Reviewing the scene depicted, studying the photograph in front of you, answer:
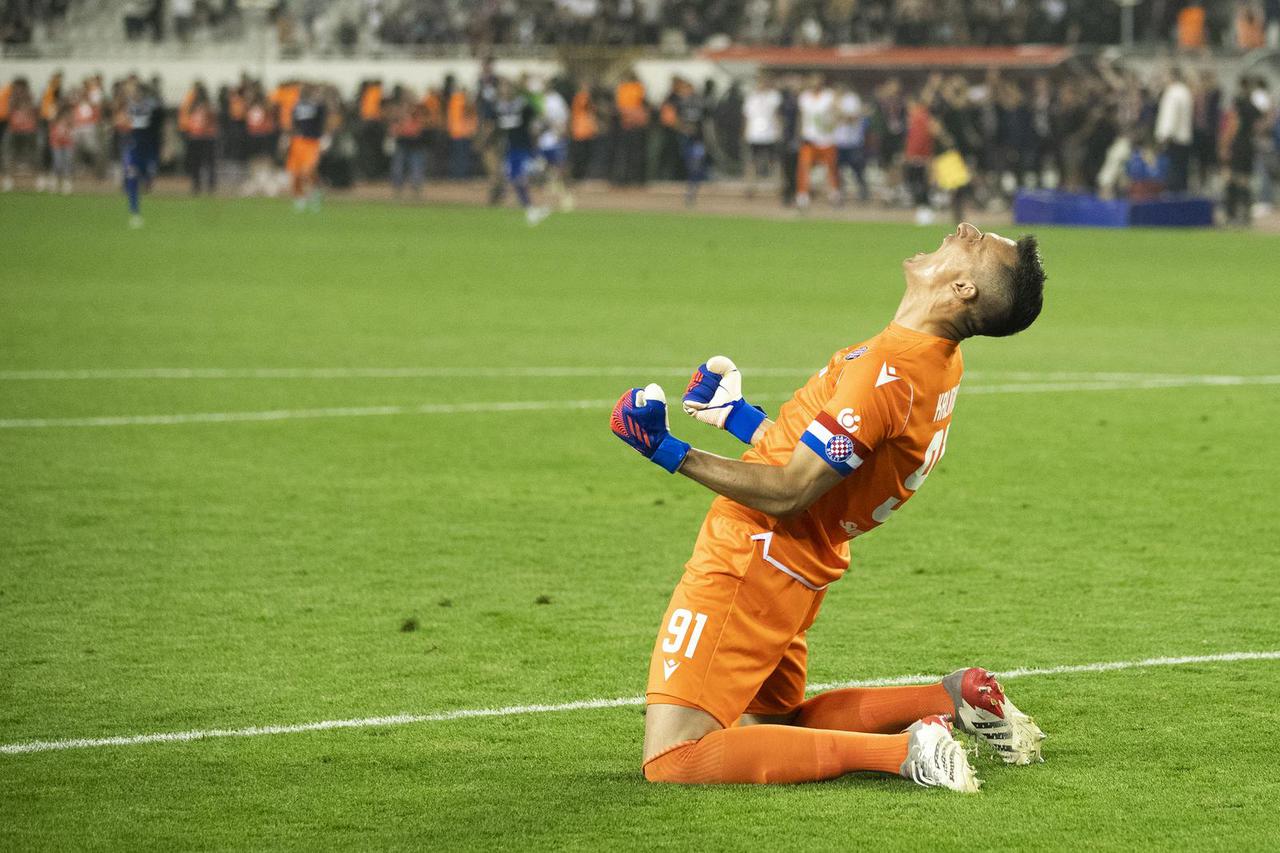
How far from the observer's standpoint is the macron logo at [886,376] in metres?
5.22

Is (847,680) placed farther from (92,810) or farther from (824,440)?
(92,810)

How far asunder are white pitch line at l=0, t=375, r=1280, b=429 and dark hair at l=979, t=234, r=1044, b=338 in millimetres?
8006

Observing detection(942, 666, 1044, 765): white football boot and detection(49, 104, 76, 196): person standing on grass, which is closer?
detection(942, 666, 1044, 765): white football boot

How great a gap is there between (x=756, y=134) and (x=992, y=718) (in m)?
34.4

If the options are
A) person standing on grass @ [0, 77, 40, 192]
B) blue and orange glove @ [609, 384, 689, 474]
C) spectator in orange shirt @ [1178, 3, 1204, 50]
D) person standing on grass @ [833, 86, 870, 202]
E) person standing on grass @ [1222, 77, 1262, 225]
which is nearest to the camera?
blue and orange glove @ [609, 384, 689, 474]

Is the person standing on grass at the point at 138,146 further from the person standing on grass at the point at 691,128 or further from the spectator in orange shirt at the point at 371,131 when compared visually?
the person standing on grass at the point at 691,128

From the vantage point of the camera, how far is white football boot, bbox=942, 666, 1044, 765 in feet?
18.0

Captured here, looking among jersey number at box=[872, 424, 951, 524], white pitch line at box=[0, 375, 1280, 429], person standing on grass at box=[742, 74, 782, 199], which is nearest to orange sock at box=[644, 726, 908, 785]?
jersey number at box=[872, 424, 951, 524]

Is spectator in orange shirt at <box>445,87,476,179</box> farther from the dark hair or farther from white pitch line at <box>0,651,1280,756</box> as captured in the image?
the dark hair

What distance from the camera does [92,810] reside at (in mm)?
5195

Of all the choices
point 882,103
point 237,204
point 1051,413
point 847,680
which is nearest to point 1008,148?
point 882,103

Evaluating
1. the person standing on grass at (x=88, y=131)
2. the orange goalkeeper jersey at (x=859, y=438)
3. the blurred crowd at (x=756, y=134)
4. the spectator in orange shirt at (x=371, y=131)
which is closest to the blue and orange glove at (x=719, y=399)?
the orange goalkeeper jersey at (x=859, y=438)

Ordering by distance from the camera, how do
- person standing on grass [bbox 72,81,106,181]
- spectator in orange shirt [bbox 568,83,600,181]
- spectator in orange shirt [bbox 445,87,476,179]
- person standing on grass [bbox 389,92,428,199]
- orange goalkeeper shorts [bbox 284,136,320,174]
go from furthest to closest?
person standing on grass [bbox 72,81,106,181]
spectator in orange shirt [bbox 445,87,476,179]
spectator in orange shirt [bbox 568,83,600,181]
person standing on grass [bbox 389,92,428,199]
orange goalkeeper shorts [bbox 284,136,320,174]

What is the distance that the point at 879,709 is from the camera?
5.72m
